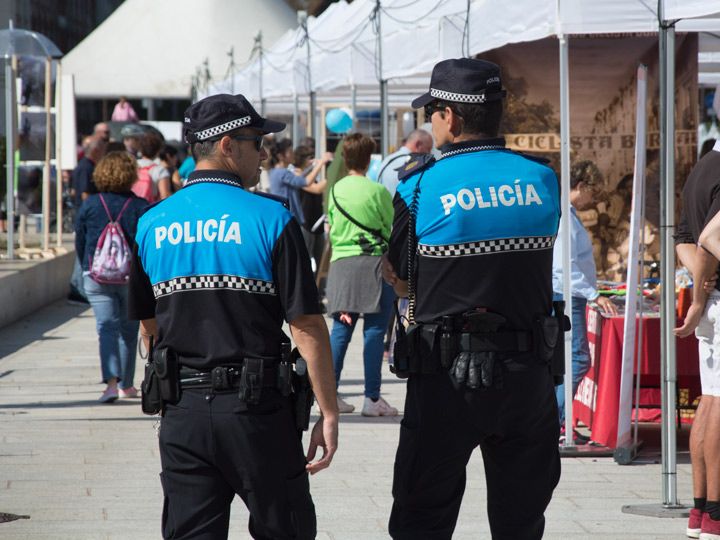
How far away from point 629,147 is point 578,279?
83.7 inches

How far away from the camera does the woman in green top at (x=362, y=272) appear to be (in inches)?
356

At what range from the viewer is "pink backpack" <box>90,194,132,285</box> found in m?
9.49

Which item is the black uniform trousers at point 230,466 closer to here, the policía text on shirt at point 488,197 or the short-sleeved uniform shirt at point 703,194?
the policía text on shirt at point 488,197

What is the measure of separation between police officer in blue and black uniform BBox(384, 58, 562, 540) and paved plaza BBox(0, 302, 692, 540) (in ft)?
5.74

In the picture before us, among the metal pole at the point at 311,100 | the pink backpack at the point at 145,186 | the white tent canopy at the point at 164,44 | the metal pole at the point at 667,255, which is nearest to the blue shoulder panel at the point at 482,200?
the metal pole at the point at 667,255

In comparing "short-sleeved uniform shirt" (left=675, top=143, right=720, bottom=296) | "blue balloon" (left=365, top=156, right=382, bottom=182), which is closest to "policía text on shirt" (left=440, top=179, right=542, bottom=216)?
"short-sleeved uniform shirt" (left=675, top=143, right=720, bottom=296)

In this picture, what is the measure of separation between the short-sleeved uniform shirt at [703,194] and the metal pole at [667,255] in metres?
0.28

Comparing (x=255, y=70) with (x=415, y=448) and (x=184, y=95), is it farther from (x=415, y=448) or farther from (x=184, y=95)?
(x=415, y=448)

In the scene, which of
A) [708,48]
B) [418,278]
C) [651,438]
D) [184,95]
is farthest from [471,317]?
[184,95]

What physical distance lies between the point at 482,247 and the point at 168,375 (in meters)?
1.05

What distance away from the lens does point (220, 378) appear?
3.78m

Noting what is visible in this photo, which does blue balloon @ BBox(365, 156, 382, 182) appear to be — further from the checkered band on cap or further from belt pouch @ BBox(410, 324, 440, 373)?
belt pouch @ BBox(410, 324, 440, 373)

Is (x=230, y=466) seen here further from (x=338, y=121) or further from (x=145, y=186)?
(x=338, y=121)

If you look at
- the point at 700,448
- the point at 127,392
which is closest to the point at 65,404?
the point at 127,392
